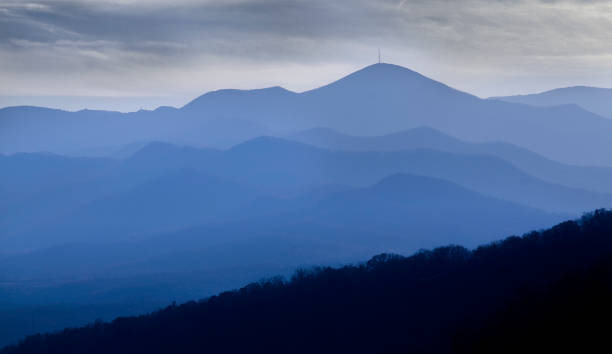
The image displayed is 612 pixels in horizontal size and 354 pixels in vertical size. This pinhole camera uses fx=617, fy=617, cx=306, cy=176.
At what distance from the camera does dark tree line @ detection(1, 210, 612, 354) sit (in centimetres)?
3909

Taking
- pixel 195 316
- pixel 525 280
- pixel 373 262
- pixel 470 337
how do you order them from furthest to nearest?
pixel 373 262 → pixel 195 316 → pixel 525 280 → pixel 470 337

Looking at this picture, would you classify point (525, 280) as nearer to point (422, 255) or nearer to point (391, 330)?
point (391, 330)

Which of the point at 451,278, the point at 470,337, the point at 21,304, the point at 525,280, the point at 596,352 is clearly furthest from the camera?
the point at 21,304

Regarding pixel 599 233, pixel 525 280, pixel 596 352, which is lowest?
pixel 596 352

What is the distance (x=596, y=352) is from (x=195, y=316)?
5451 centimetres

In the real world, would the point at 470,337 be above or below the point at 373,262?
below

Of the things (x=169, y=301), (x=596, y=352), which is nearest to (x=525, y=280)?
(x=596, y=352)

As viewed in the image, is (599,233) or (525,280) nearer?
(525,280)

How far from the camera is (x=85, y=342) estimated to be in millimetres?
79625

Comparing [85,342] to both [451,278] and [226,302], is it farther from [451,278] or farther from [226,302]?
[451,278]

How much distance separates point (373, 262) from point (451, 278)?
21.1 metres

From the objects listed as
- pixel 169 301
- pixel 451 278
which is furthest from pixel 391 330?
pixel 169 301

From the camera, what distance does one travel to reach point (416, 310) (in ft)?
188

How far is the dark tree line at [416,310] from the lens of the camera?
39.1m
